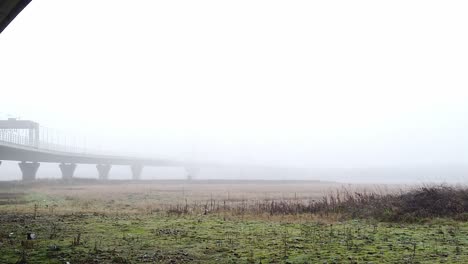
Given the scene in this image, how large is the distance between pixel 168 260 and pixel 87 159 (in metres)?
130

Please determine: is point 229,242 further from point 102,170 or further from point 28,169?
point 102,170

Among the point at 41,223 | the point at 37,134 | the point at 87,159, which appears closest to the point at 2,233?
the point at 41,223

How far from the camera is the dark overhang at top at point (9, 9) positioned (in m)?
15.5

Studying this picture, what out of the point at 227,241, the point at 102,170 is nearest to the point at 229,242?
the point at 227,241

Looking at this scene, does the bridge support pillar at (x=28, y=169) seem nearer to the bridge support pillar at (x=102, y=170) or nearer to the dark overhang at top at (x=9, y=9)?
the bridge support pillar at (x=102, y=170)

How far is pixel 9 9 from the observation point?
16.2m

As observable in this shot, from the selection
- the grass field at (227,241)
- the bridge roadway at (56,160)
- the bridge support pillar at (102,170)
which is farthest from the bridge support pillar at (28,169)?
the grass field at (227,241)

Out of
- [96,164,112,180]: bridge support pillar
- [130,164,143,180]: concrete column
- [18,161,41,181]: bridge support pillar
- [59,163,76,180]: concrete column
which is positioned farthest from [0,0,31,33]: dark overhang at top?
[130,164,143,180]: concrete column

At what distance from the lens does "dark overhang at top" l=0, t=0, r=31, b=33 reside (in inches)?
610

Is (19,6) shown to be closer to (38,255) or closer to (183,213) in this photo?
(38,255)

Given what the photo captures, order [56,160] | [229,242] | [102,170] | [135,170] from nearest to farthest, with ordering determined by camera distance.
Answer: [229,242]
[56,160]
[102,170]
[135,170]

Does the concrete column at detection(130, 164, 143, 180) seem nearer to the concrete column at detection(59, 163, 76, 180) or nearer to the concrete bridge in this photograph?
the concrete bridge

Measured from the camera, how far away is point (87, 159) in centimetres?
13512

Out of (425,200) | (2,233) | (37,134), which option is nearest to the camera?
(2,233)
